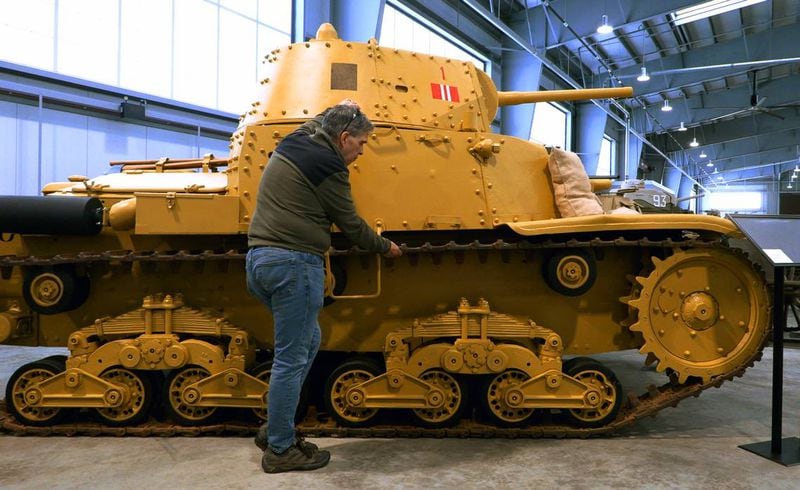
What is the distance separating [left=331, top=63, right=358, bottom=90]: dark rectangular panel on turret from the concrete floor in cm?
325

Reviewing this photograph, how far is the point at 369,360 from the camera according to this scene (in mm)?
5211

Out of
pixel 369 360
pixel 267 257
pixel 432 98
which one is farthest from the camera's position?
pixel 432 98

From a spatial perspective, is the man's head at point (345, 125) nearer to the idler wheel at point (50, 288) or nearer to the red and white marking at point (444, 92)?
the red and white marking at point (444, 92)

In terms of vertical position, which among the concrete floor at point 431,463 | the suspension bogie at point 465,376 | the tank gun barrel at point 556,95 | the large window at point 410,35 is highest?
the large window at point 410,35

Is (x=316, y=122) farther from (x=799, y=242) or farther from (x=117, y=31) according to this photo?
(x=117, y=31)

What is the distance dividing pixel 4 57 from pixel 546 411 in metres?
9.34

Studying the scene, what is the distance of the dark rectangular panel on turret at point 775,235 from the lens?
4.45m

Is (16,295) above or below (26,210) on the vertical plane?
below

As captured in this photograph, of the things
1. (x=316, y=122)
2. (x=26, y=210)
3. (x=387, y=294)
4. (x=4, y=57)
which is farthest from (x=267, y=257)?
(x=4, y=57)

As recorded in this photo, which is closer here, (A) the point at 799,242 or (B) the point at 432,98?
(A) the point at 799,242

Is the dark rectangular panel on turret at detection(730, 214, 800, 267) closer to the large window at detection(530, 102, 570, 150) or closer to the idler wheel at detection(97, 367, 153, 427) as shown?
the idler wheel at detection(97, 367, 153, 427)

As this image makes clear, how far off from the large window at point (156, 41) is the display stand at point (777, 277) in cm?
620

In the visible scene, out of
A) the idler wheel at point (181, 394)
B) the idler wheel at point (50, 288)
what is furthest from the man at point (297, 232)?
the idler wheel at point (50, 288)

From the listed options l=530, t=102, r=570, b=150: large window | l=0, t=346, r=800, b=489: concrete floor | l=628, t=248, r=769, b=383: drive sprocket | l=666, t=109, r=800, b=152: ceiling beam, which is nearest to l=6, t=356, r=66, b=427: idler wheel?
l=0, t=346, r=800, b=489: concrete floor
